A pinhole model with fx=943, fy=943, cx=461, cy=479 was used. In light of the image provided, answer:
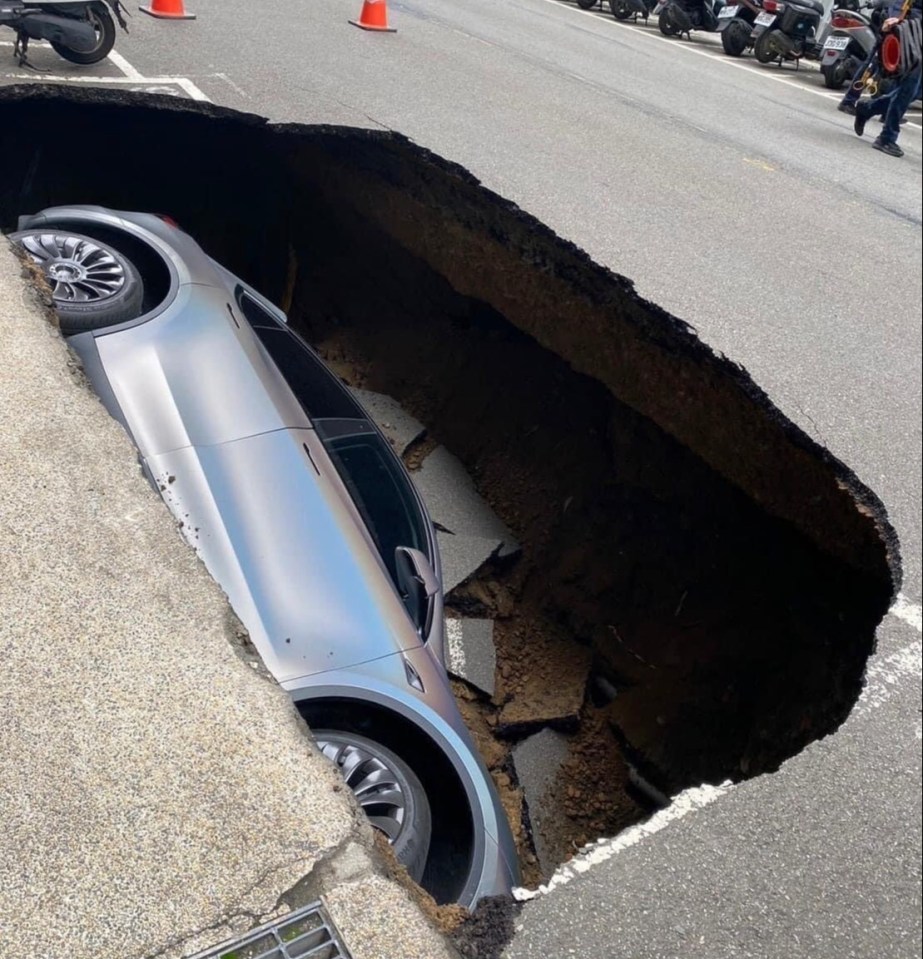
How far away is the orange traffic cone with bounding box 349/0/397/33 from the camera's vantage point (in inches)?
427

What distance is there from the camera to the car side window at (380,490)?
353 centimetres

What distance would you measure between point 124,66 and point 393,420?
4.18m

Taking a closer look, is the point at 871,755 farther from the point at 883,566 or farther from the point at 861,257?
A: the point at 861,257

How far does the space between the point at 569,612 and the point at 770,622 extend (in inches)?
46.8

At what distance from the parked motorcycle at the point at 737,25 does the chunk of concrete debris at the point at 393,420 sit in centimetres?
1020

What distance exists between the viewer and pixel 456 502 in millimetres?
Result: 5742

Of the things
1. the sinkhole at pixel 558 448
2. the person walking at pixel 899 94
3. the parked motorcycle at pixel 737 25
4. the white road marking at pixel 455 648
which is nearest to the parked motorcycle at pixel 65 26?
the sinkhole at pixel 558 448

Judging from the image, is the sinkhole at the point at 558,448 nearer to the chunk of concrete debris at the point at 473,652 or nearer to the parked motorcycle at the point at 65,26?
the chunk of concrete debris at the point at 473,652

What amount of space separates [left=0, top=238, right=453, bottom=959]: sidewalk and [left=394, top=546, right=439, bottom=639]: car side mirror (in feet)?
3.38

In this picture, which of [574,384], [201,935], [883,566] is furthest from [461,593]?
[201,935]

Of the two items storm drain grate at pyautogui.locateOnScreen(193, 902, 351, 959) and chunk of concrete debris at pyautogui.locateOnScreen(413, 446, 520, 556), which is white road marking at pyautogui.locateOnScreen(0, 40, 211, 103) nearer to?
chunk of concrete debris at pyautogui.locateOnScreen(413, 446, 520, 556)

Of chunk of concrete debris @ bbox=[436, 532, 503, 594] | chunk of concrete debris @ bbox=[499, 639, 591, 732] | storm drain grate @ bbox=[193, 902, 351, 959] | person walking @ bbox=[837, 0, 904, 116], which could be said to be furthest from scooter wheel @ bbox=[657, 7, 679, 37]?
storm drain grate @ bbox=[193, 902, 351, 959]

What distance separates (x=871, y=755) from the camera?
10.2 feet

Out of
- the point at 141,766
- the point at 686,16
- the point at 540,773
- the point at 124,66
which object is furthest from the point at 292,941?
the point at 686,16
